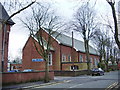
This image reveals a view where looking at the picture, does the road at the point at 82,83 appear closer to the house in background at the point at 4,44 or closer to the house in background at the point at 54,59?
the house in background at the point at 4,44

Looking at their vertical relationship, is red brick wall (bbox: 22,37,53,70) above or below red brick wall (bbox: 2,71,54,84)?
above

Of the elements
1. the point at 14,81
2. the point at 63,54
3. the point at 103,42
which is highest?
the point at 103,42

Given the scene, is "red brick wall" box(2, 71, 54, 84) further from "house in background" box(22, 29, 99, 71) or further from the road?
"house in background" box(22, 29, 99, 71)

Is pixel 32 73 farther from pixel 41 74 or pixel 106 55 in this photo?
pixel 106 55

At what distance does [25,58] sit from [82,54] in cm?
2013

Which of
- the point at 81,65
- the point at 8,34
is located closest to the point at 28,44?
the point at 81,65

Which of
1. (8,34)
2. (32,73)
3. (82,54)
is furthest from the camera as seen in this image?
(82,54)

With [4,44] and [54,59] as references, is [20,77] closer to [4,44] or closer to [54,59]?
[4,44]

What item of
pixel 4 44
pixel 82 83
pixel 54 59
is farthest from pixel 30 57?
pixel 82 83

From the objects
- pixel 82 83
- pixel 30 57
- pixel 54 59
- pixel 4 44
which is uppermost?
pixel 4 44

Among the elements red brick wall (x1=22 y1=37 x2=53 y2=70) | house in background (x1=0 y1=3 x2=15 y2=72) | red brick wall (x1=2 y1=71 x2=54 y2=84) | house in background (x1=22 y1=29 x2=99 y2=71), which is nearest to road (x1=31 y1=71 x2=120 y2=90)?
red brick wall (x1=2 y1=71 x2=54 y2=84)

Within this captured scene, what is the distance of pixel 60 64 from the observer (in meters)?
47.2

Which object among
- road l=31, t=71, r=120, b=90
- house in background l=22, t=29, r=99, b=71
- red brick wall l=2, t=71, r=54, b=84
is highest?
house in background l=22, t=29, r=99, b=71

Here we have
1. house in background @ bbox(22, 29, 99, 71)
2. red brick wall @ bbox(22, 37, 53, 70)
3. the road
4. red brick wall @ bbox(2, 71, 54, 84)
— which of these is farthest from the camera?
house in background @ bbox(22, 29, 99, 71)
